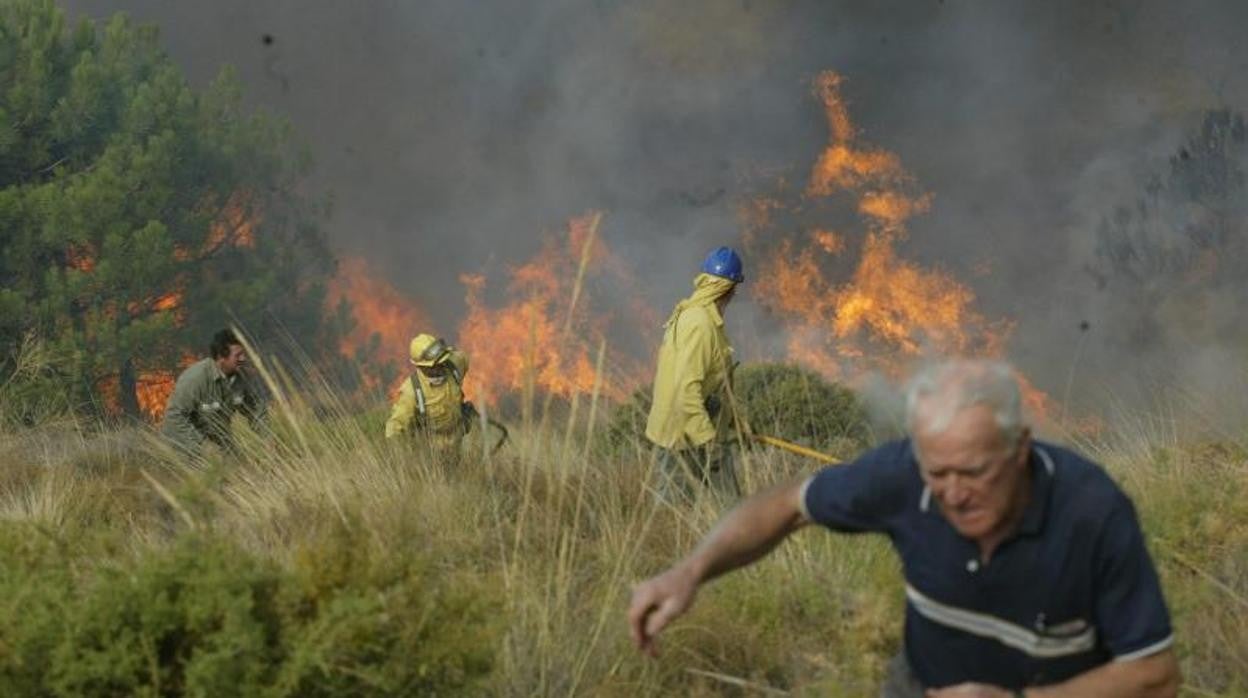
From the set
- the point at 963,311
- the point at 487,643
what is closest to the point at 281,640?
the point at 487,643

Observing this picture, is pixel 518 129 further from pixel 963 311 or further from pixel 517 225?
pixel 963 311

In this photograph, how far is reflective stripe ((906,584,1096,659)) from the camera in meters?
2.66

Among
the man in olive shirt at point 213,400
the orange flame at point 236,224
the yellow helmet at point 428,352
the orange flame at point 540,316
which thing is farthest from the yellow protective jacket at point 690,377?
the orange flame at point 236,224

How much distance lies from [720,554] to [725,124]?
118 ft

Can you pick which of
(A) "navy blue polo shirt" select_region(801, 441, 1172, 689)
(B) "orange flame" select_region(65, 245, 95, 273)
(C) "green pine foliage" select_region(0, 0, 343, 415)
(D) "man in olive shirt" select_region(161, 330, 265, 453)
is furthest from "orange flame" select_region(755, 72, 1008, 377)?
(A) "navy blue polo shirt" select_region(801, 441, 1172, 689)

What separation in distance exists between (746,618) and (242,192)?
1794 centimetres

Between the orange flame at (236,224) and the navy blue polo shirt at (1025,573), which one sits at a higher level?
the orange flame at (236,224)

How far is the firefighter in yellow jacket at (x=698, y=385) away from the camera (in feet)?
23.7

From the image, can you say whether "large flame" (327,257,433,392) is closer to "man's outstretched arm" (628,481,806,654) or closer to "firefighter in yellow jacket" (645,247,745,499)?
"firefighter in yellow jacket" (645,247,745,499)

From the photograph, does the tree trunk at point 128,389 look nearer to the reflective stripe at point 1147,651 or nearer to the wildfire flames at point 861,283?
the wildfire flames at point 861,283

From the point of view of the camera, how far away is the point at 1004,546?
2.61m

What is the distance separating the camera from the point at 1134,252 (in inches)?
1292

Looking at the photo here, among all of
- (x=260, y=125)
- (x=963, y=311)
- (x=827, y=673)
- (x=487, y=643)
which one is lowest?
(x=963, y=311)

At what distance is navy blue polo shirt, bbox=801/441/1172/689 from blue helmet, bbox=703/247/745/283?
4527 mm
